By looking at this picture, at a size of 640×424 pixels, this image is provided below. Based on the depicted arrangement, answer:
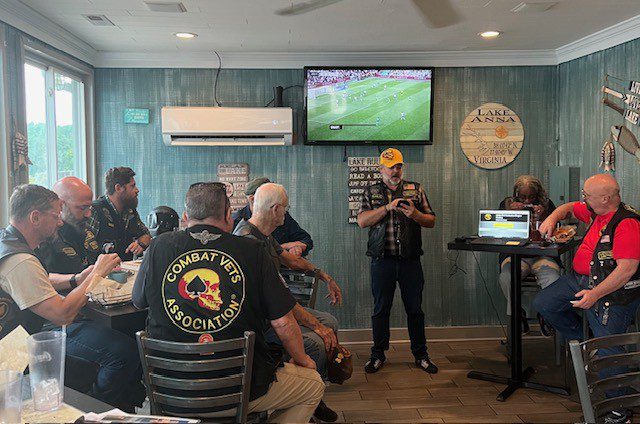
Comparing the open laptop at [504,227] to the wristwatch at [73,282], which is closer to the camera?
the wristwatch at [73,282]

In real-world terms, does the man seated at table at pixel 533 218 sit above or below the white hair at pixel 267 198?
below

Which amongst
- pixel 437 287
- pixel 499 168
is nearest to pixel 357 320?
pixel 437 287

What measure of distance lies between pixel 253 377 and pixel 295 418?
356 millimetres

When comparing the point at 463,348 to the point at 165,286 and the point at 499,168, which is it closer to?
the point at 499,168

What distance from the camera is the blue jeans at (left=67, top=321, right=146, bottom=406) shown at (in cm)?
312

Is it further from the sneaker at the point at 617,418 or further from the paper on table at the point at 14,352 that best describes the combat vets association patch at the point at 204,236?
the sneaker at the point at 617,418

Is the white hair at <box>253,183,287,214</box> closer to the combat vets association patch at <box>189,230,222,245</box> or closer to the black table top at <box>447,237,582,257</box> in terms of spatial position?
the combat vets association patch at <box>189,230,222,245</box>

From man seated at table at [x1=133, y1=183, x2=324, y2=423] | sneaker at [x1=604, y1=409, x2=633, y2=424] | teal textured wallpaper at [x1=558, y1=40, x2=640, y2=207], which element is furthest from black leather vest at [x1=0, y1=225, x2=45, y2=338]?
teal textured wallpaper at [x1=558, y1=40, x2=640, y2=207]

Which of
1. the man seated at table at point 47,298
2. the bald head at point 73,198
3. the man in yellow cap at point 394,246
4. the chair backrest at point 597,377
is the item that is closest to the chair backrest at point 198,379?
the man seated at table at point 47,298

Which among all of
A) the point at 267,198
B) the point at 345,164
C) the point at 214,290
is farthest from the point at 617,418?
the point at 345,164

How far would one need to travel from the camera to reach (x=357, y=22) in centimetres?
416

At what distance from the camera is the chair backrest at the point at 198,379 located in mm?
2152

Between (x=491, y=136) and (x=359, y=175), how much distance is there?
1.27 metres

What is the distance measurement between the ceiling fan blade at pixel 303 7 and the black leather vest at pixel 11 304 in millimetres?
2074
